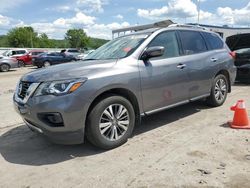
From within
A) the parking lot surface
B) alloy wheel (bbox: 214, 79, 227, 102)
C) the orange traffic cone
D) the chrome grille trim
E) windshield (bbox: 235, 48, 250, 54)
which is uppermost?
windshield (bbox: 235, 48, 250, 54)

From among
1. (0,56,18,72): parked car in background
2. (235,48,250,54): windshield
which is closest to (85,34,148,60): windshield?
(235,48,250,54): windshield

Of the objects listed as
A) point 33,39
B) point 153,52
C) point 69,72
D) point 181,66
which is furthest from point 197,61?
point 33,39

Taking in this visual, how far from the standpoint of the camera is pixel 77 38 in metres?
117

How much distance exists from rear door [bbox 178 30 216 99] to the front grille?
2.92 meters

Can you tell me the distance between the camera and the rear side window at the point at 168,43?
5.14 m

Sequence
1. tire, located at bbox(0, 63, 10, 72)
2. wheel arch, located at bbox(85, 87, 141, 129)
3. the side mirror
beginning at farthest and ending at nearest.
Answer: tire, located at bbox(0, 63, 10, 72) < the side mirror < wheel arch, located at bbox(85, 87, 141, 129)

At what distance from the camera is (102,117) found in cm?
423

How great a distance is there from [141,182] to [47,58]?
23.8 m

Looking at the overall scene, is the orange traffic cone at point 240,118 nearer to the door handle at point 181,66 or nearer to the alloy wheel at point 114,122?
the door handle at point 181,66

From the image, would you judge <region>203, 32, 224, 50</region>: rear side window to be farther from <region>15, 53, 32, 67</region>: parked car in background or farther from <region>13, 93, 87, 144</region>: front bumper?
<region>15, 53, 32, 67</region>: parked car in background

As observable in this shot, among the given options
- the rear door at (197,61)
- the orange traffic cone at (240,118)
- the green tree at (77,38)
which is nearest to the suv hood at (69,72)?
the rear door at (197,61)

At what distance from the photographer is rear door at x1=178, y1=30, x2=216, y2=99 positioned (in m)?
5.65

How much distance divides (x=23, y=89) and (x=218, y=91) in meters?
4.29

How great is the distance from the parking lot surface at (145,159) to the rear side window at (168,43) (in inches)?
52.7
